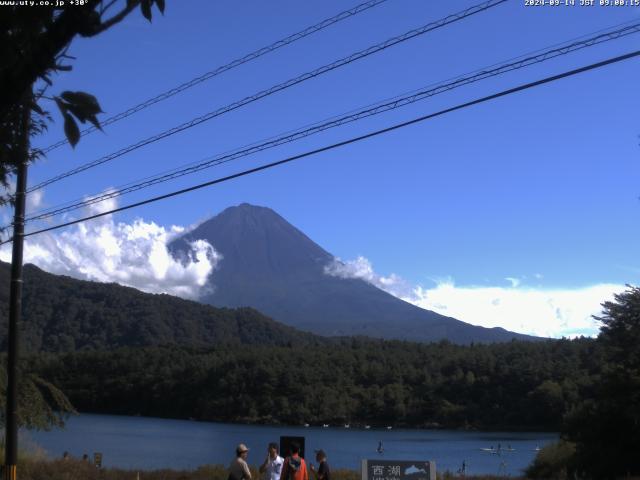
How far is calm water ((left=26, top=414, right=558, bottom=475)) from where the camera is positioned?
51.9 meters

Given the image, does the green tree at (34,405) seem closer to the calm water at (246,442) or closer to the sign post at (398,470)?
the sign post at (398,470)

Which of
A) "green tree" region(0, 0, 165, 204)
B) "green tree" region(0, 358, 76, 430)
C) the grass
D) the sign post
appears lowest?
the grass

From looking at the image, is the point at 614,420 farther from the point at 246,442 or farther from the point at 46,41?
the point at 246,442

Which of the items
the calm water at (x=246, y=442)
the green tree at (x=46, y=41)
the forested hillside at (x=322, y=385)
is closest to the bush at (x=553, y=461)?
the calm water at (x=246, y=442)

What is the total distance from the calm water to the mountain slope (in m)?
57.1

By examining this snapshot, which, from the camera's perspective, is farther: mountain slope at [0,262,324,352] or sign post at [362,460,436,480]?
mountain slope at [0,262,324,352]

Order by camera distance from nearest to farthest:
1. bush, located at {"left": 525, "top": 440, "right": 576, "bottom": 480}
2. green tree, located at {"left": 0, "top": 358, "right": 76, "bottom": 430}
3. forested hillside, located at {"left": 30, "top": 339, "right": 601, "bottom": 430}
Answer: green tree, located at {"left": 0, "top": 358, "right": 76, "bottom": 430} → bush, located at {"left": 525, "top": 440, "right": 576, "bottom": 480} → forested hillside, located at {"left": 30, "top": 339, "right": 601, "bottom": 430}

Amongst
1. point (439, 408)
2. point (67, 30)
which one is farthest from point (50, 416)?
point (439, 408)

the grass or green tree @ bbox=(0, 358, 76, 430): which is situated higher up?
green tree @ bbox=(0, 358, 76, 430)

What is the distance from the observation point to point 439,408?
10988 centimetres

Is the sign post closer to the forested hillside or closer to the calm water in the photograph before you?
the calm water

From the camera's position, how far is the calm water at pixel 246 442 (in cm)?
5191

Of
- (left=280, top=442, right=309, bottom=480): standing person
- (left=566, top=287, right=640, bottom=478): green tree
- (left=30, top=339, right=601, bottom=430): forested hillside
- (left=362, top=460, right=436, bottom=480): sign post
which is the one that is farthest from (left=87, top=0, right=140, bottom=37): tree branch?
(left=30, top=339, right=601, bottom=430): forested hillside

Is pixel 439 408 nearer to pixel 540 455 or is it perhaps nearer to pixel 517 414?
pixel 517 414
